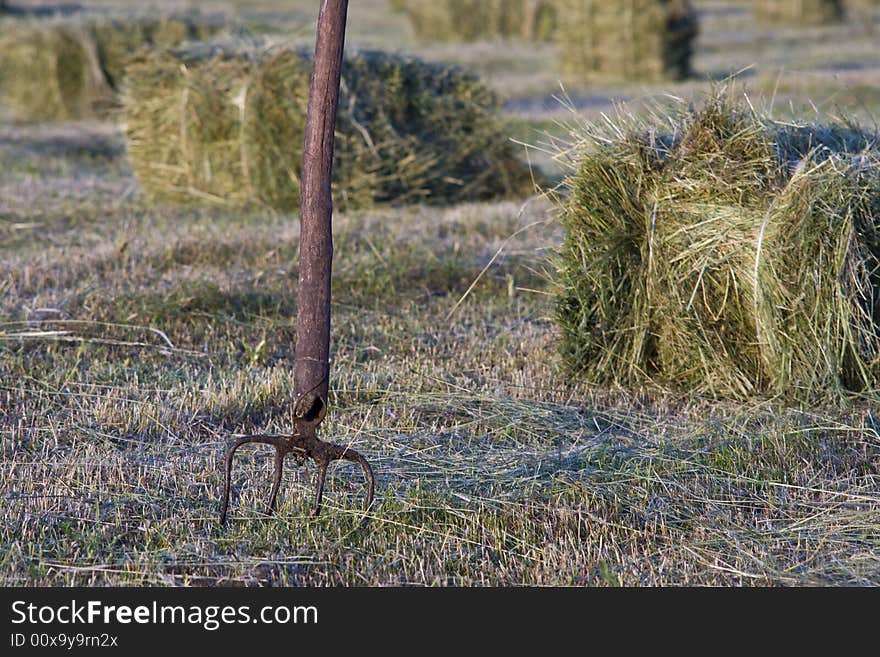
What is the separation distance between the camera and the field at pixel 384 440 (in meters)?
3.95

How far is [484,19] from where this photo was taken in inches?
974

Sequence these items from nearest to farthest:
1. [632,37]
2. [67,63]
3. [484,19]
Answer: [67,63] → [632,37] → [484,19]

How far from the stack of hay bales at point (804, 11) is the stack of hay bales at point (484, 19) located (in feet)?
16.6

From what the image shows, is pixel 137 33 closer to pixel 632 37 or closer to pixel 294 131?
pixel 294 131

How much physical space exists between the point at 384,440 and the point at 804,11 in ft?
76.2

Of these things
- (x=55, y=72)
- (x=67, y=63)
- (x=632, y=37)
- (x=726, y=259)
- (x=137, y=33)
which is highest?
A: (x=632, y=37)

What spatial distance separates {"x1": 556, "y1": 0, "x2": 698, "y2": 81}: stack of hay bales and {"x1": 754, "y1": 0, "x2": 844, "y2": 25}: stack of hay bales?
317 inches

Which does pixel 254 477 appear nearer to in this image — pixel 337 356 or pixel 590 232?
pixel 337 356

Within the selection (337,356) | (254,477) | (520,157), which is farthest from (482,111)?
(254,477)

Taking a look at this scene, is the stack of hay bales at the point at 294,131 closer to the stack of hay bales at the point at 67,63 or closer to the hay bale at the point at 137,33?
the hay bale at the point at 137,33

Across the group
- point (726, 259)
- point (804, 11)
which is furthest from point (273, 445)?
point (804, 11)

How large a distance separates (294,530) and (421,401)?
4.81ft

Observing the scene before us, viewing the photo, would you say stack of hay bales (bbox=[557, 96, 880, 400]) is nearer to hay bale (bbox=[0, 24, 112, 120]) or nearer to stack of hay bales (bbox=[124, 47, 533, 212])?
stack of hay bales (bbox=[124, 47, 533, 212])

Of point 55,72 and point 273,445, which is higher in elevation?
point 55,72
